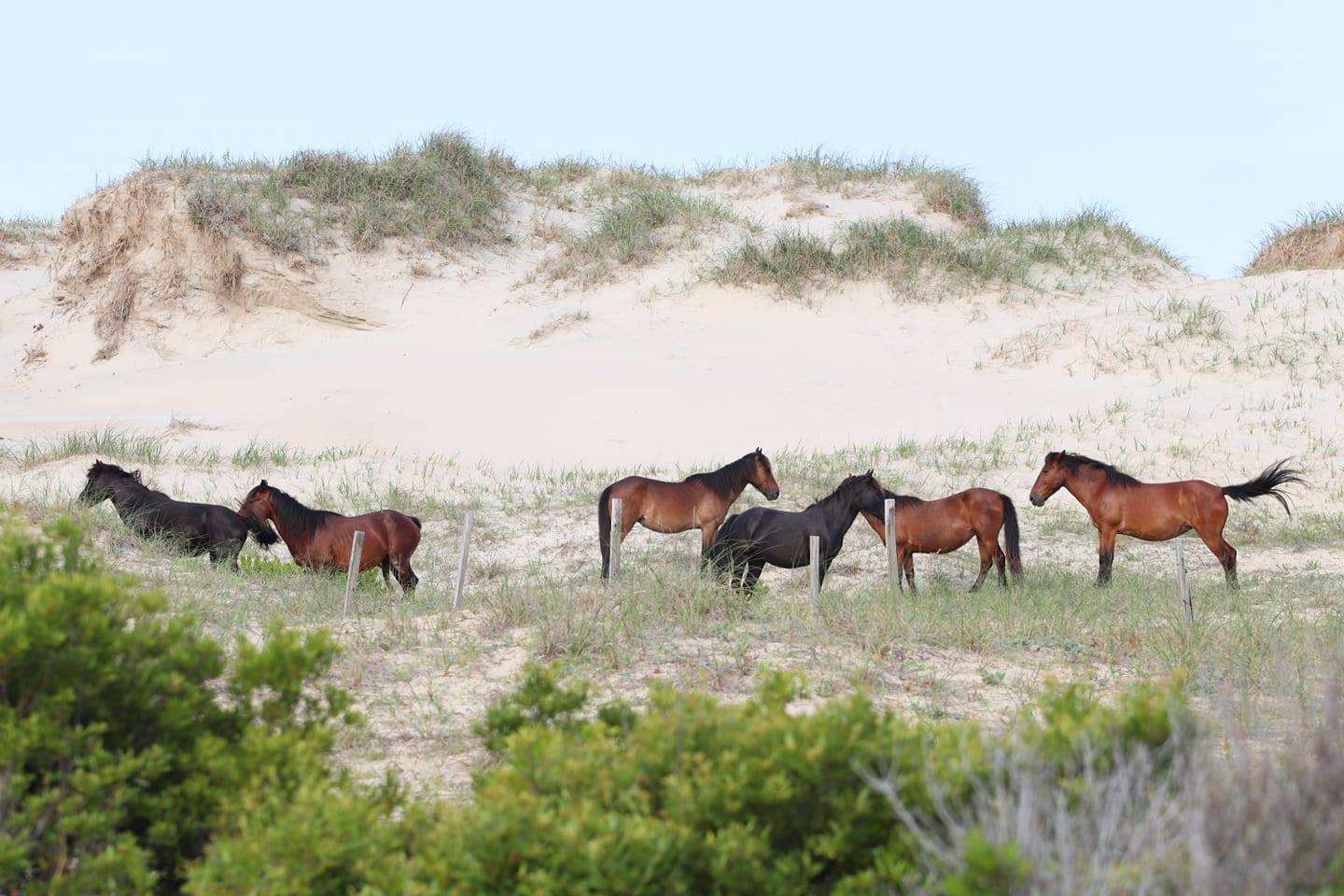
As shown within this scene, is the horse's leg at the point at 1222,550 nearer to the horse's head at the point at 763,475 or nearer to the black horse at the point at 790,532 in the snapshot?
the black horse at the point at 790,532

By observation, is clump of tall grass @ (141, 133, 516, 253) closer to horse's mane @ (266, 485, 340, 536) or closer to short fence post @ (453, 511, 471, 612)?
horse's mane @ (266, 485, 340, 536)

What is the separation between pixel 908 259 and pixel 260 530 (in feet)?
45.9

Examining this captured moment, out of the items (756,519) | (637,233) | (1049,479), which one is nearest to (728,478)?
(756,519)

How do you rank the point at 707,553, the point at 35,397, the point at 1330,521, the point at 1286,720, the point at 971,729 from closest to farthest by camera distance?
the point at 971,729, the point at 1286,720, the point at 707,553, the point at 1330,521, the point at 35,397

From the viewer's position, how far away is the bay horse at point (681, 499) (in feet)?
39.9

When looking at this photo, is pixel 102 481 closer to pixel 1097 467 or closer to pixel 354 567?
pixel 354 567

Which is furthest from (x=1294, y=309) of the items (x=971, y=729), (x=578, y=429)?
(x=971, y=729)

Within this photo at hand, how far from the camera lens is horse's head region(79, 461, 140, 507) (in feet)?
42.4

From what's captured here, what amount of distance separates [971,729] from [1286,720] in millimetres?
2864

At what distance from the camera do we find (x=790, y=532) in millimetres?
11531

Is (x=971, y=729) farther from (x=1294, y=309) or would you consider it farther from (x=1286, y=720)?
(x=1294, y=309)

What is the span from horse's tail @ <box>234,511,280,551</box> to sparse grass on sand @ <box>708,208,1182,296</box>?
12.1 m

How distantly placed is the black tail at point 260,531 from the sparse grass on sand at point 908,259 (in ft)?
39.7

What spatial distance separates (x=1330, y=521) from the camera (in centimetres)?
1425
